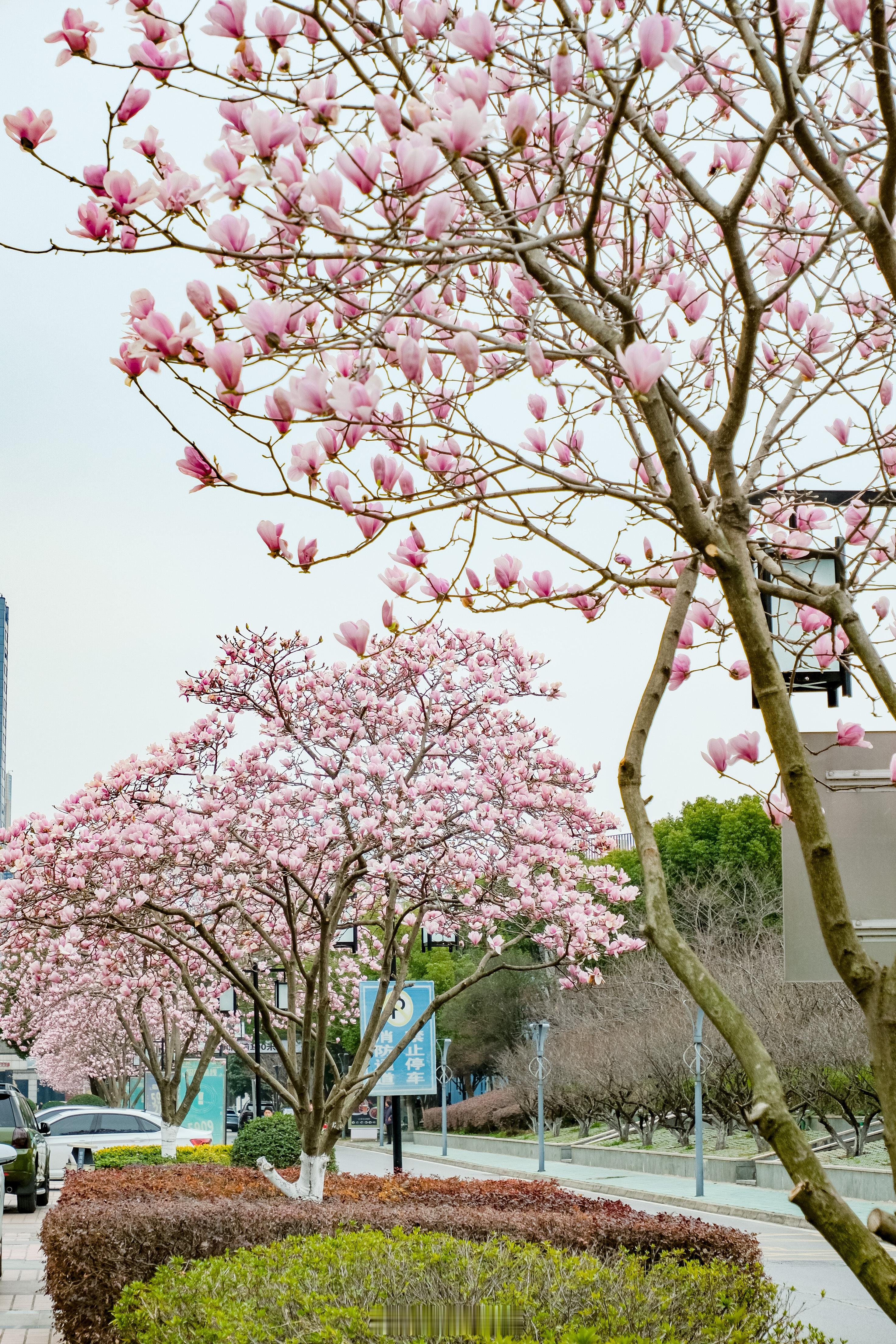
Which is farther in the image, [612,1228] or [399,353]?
[612,1228]

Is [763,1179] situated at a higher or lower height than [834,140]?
lower

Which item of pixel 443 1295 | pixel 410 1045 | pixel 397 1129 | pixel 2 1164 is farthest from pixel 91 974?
pixel 443 1295

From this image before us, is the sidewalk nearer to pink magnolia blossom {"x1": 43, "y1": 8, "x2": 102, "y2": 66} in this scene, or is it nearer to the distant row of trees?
the distant row of trees

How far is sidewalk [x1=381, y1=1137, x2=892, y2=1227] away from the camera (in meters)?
17.6

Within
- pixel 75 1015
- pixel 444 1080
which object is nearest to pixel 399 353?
pixel 75 1015

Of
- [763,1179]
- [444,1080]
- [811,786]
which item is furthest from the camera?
[444,1080]

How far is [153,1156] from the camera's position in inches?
765

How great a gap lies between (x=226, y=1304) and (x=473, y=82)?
377 cm

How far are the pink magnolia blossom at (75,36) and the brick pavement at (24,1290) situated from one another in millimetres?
7651

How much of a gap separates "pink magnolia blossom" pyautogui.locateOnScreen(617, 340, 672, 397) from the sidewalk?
43.7 ft

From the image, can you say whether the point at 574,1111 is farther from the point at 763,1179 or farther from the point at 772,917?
the point at 763,1179

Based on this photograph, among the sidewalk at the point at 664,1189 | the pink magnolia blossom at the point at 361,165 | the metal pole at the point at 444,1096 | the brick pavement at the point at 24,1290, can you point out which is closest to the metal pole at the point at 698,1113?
the sidewalk at the point at 664,1189

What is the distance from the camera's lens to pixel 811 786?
253 cm

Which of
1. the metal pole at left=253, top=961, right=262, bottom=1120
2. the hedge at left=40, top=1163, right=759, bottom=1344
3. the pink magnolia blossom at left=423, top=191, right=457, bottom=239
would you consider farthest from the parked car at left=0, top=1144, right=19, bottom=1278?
the pink magnolia blossom at left=423, top=191, right=457, bottom=239
